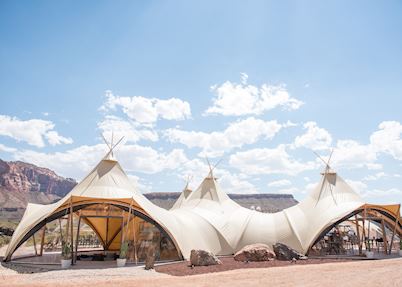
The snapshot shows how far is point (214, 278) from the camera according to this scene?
488 inches

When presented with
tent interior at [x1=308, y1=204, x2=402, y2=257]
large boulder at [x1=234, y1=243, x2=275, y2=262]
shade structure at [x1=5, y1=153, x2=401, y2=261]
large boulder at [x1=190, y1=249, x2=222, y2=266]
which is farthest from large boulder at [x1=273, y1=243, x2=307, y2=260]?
large boulder at [x1=190, y1=249, x2=222, y2=266]

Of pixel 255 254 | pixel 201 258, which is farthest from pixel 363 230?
pixel 201 258

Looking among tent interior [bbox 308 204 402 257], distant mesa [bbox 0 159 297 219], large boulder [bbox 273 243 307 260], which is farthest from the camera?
distant mesa [bbox 0 159 297 219]

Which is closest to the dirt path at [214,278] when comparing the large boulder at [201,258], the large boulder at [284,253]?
the large boulder at [201,258]

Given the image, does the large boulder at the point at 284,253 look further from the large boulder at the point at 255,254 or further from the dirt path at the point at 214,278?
the dirt path at the point at 214,278

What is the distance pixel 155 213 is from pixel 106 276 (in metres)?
6.33

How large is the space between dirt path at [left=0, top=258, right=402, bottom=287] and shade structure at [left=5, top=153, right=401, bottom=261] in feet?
15.2

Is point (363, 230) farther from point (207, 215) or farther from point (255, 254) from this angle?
point (207, 215)

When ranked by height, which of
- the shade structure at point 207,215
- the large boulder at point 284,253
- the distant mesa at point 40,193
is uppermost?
the distant mesa at point 40,193

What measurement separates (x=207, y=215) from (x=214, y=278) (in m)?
12.7

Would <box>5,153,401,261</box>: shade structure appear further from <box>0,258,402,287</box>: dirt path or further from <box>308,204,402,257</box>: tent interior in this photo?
<box>0,258,402,287</box>: dirt path

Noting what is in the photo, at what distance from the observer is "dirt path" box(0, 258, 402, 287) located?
1096cm

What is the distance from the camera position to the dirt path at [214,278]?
1096cm

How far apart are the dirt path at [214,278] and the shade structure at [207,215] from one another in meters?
4.65
